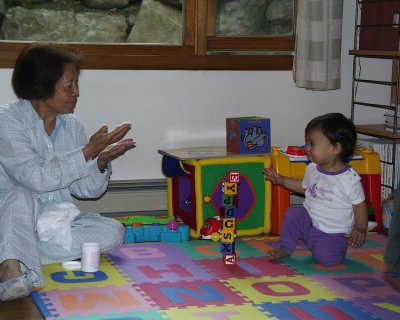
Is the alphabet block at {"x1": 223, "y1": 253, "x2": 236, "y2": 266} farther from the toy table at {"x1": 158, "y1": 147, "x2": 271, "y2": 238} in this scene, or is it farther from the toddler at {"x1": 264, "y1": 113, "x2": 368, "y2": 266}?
the toy table at {"x1": 158, "y1": 147, "x2": 271, "y2": 238}

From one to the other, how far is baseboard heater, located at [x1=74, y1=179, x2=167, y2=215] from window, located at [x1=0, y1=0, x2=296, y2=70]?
0.52 m

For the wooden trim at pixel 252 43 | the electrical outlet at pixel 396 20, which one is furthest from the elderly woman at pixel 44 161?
the electrical outlet at pixel 396 20

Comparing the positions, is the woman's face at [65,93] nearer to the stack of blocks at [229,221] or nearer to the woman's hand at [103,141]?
the woman's hand at [103,141]

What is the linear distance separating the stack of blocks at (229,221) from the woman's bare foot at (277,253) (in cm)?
18

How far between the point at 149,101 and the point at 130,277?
3.56 ft

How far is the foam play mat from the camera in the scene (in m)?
2.38

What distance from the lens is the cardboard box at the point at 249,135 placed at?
11.2 feet

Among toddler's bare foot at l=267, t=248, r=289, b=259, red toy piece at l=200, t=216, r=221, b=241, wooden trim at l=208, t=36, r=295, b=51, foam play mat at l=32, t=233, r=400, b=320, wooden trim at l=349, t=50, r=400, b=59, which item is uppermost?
wooden trim at l=208, t=36, r=295, b=51

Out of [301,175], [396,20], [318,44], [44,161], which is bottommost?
[301,175]

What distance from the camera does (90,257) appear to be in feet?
9.03

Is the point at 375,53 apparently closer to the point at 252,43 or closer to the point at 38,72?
the point at 252,43

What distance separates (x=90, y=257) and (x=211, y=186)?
76 cm

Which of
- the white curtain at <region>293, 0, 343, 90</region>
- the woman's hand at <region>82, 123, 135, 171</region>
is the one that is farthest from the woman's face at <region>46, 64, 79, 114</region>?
the white curtain at <region>293, 0, 343, 90</region>

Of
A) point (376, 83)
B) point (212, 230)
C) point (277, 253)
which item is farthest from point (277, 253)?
point (376, 83)
